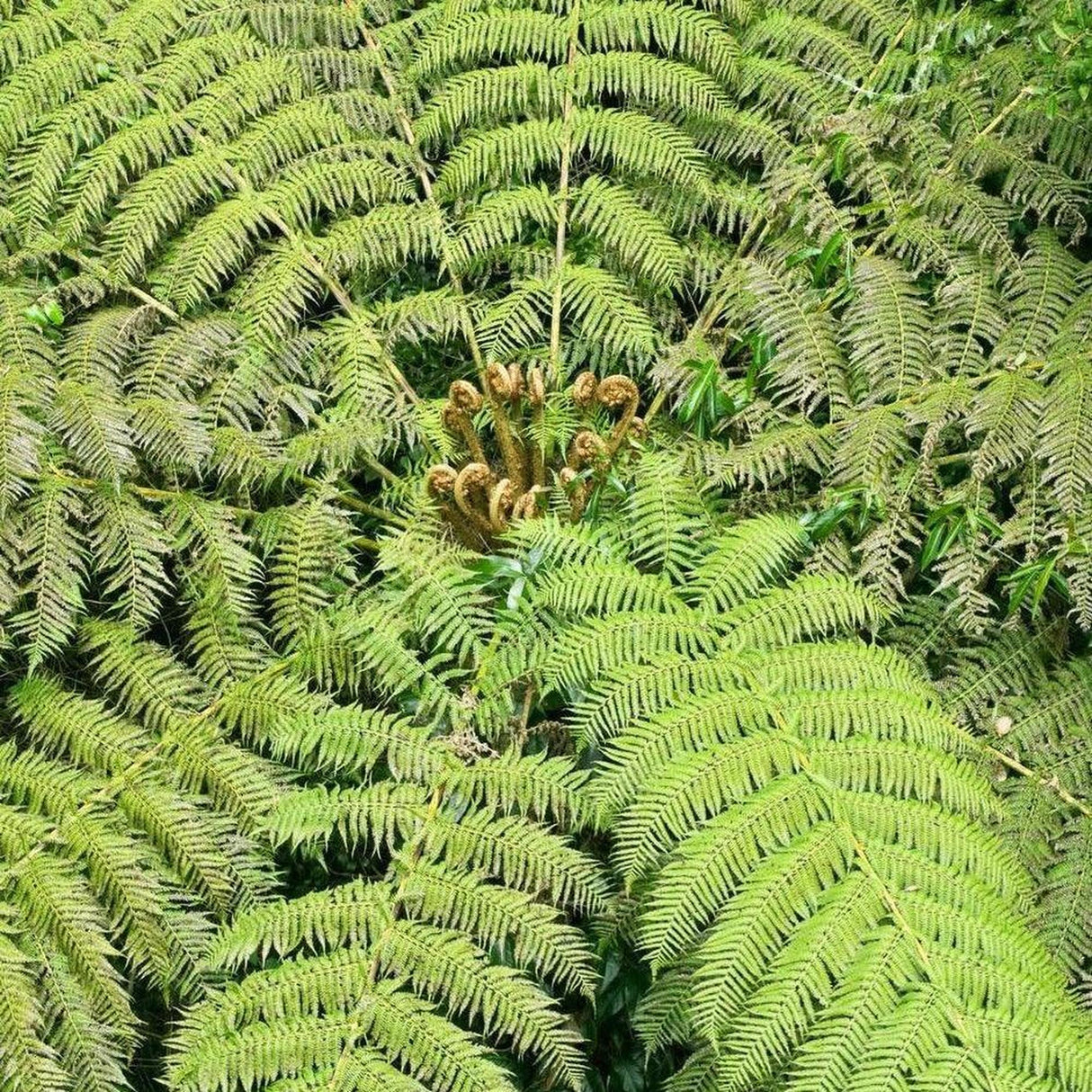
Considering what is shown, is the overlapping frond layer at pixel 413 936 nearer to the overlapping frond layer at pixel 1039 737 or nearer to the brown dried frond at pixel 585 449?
the brown dried frond at pixel 585 449

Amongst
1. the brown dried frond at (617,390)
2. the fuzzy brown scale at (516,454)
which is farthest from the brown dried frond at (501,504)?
the brown dried frond at (617,390)

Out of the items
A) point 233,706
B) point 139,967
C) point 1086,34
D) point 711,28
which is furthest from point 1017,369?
point 139,967

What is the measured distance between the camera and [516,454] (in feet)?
11.9

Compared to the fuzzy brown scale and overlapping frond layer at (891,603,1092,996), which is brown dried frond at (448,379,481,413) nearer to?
the fuzzy brown scale

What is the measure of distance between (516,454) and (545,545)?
1.68 ft

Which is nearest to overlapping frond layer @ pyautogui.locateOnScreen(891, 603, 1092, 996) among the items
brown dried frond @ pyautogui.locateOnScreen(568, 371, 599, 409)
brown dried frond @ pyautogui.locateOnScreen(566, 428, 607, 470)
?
brown dried frond @ pyautogui.locateOnScreen(566, 428, 607, 470)

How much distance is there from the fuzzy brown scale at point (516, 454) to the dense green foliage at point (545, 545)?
0.02 metres

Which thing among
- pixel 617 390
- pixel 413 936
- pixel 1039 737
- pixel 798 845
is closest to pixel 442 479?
pixel 617 390

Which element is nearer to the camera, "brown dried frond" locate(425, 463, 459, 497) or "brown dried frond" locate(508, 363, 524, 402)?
"brown dried frond" locate(425, 463, 459, 497)

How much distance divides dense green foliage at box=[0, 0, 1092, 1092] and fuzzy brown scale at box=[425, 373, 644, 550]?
0.02 meters

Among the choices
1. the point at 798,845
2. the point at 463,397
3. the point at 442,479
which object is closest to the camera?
the point at 798,845

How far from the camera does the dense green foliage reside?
265 centimetres

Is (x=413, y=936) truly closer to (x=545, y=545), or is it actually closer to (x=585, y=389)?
(x=545, y=545)

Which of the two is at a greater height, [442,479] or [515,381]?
[515,381]
